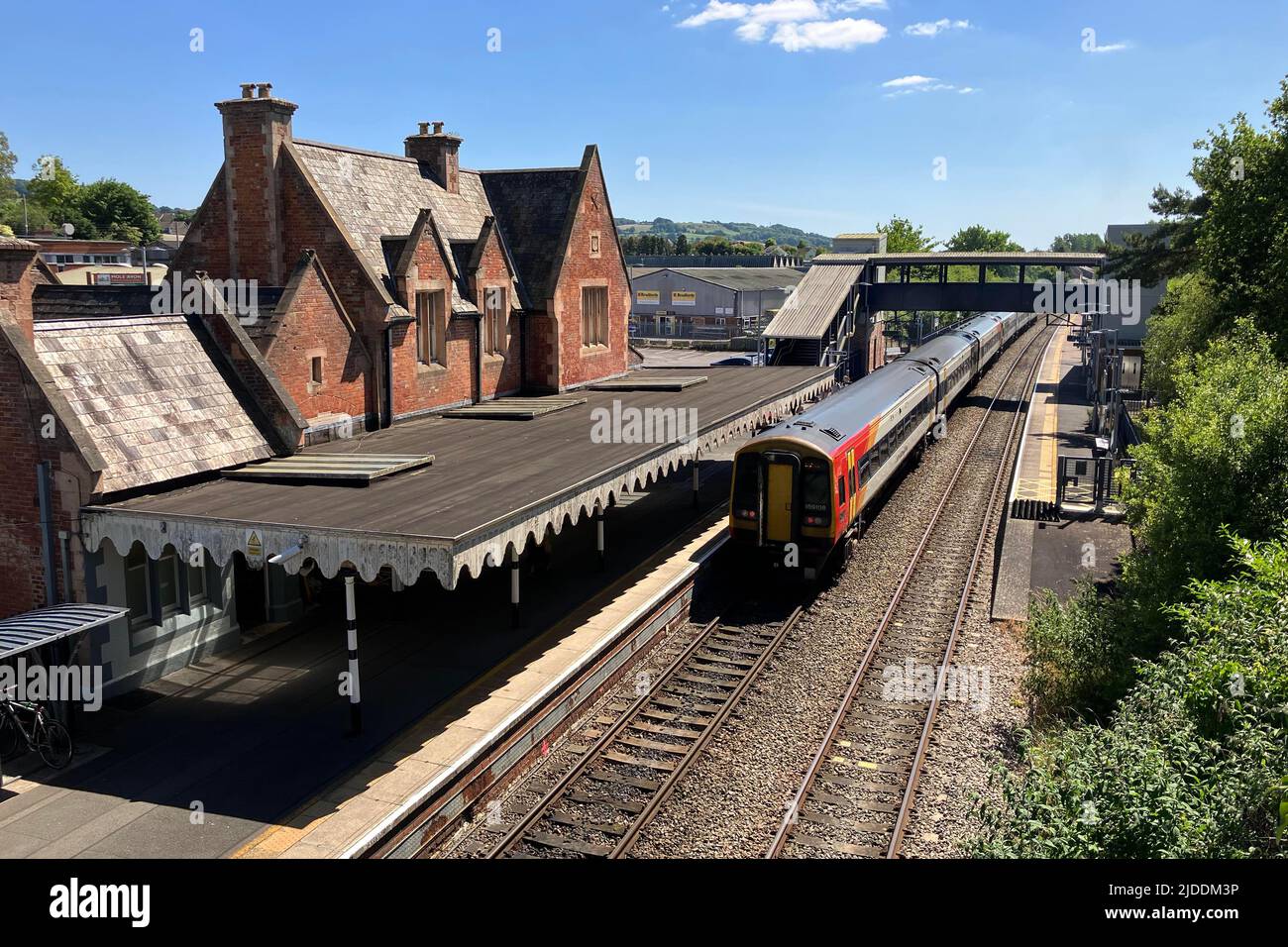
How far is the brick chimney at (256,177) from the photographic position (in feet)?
72.0

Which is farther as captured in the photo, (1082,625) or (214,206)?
Result: (214,206)

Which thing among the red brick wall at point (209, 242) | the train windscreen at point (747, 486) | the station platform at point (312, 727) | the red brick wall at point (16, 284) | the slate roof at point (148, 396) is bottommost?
the station platform at point (312, 727)

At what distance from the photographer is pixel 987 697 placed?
53.4 ft

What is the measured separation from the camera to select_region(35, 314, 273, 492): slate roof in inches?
570

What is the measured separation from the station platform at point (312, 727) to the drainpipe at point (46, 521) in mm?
2142

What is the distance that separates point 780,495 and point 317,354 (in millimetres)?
9945

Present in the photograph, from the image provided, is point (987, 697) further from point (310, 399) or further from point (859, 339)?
point (859, 339)

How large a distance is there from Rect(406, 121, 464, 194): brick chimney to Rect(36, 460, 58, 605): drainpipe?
16994 mm

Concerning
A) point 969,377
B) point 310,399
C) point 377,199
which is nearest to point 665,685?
point 310,399

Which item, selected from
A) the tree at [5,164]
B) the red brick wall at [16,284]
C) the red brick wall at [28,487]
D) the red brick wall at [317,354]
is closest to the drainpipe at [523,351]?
the red brick wall at [317,354]

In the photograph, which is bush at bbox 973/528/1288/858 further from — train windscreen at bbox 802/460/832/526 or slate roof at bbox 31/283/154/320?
slate roof at bbox 31/283/154/320

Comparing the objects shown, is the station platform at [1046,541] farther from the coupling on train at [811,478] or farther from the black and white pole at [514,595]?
the black and white pole at [514,595]

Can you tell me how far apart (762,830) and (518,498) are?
19.3 ft

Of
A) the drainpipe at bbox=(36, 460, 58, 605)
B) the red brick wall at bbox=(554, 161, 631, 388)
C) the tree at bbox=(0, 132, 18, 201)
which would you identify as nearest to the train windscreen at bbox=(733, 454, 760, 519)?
the red brick wall at bbox=(554, 161, 631, 388)
